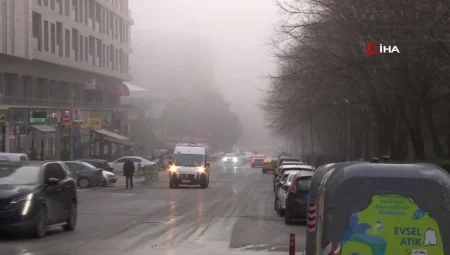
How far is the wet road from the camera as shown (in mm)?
16156

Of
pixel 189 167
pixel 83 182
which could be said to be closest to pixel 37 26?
pixel 83 182

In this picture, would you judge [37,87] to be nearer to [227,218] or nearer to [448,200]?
[227,218]

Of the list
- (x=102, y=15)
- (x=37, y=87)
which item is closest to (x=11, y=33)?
(x=37, y=87)

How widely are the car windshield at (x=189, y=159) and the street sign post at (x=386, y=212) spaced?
36631mm

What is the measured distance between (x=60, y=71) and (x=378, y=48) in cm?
4176

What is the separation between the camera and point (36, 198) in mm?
17562

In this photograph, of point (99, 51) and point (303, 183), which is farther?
point (99, 51)

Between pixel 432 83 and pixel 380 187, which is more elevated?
pixel 432 83

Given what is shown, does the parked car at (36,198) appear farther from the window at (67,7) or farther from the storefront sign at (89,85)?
the storefront sign at (89,85)

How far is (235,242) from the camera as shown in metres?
17.8

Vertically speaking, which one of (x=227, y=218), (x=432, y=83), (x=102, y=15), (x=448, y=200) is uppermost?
(x=102, y=15)

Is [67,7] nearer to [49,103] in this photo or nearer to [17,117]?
[49,103]

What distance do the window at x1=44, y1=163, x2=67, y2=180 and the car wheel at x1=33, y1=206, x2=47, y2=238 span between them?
101 centimetres

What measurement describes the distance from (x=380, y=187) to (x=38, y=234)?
1075 centimetres
